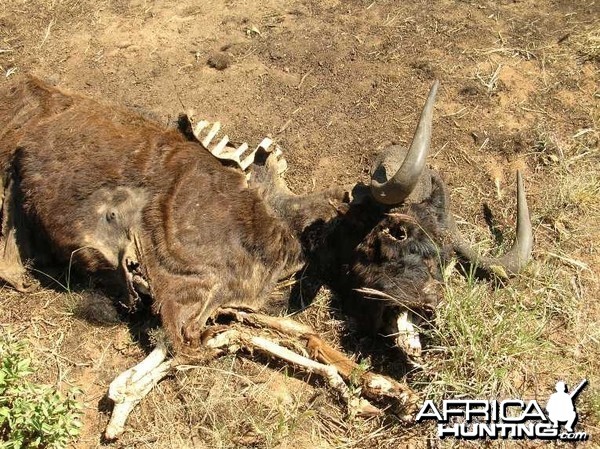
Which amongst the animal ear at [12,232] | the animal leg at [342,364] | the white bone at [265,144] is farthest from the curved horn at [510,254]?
the animal ear at [12,232]

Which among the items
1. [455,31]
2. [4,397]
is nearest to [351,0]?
[455,31]

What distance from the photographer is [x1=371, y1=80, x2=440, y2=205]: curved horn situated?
378cm

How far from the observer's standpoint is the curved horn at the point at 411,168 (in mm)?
3775

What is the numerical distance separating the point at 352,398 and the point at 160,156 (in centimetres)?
231

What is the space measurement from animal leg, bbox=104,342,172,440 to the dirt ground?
0.10 metres

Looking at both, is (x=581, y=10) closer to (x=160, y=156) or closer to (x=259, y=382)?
(x=160, y=156)

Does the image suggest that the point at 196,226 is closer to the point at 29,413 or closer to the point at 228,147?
the point at 228,147

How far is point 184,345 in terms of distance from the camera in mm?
4367

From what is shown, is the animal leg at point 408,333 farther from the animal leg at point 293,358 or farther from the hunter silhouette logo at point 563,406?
the hunter silhouette logo at point 563,406

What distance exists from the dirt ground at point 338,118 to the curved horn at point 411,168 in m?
1.21

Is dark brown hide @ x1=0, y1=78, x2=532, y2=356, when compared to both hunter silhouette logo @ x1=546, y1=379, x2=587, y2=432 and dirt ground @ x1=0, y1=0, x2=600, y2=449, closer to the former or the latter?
dirt ground @ x1=0, y1=0, x2=600, y2=449

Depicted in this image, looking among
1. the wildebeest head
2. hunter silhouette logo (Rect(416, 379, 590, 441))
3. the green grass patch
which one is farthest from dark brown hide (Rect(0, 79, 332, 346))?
hunter silhouette logo (Rect(416, 379, 590, 441))

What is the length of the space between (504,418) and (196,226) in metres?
2.51

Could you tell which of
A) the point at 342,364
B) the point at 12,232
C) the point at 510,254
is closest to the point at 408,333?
the point at 342,364
